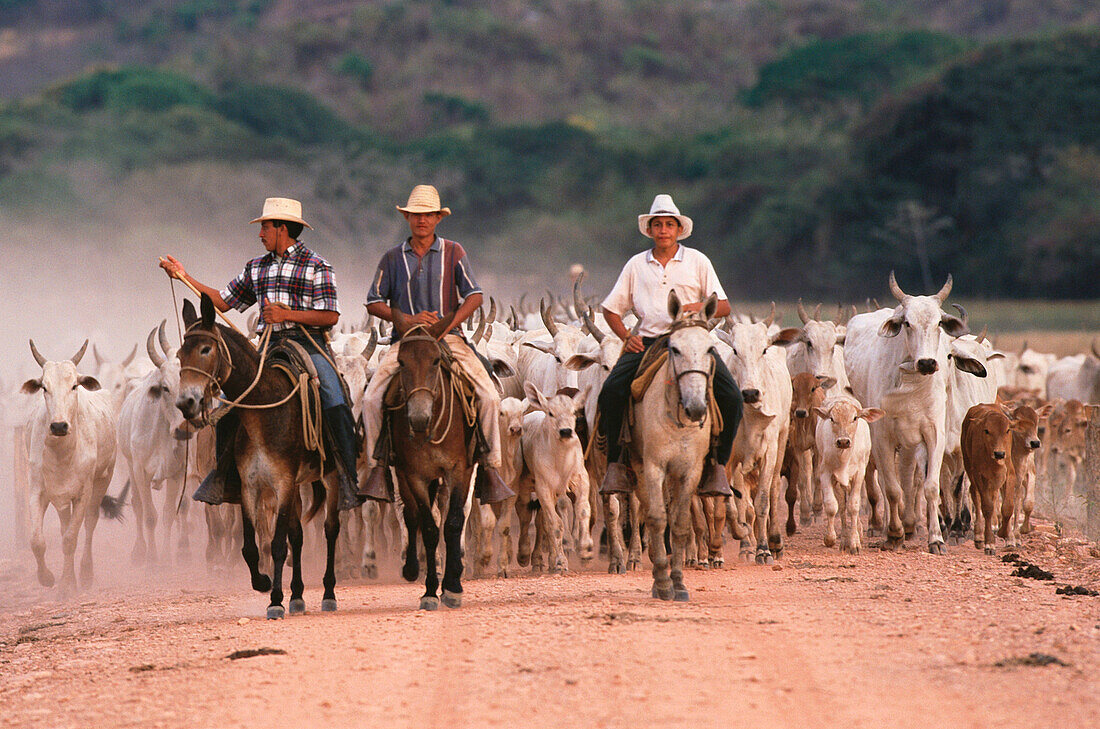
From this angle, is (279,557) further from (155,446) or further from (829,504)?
(155,446)

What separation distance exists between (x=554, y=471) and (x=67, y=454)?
4.54 m

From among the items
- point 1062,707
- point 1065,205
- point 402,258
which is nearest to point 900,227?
point 1065,205

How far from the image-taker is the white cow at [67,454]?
13.5 metres

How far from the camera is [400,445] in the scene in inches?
388

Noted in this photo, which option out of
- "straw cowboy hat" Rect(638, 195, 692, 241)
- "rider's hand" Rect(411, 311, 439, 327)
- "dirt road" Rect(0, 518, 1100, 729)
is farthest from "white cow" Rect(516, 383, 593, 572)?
"rider's hand" Rect(411, 311, 439, 327)

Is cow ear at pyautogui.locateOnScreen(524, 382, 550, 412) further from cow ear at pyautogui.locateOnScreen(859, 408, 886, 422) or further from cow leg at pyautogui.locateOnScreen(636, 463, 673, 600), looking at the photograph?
cow leg at pyautogui.locateOnScreen(636, 463, 673, 600)

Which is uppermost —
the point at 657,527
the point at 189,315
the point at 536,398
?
the point at 189,315

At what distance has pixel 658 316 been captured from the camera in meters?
10.3

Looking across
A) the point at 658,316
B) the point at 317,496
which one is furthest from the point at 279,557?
the point at 658,316

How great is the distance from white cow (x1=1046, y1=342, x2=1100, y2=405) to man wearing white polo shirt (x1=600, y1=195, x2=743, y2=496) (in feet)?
47.3

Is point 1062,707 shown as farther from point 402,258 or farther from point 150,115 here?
point 150,115

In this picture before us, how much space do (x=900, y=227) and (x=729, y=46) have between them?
103ft

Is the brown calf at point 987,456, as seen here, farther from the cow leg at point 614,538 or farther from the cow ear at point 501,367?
the cow ear at point 501,367

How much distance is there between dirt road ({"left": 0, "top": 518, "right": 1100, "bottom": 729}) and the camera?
6855 millimetres
